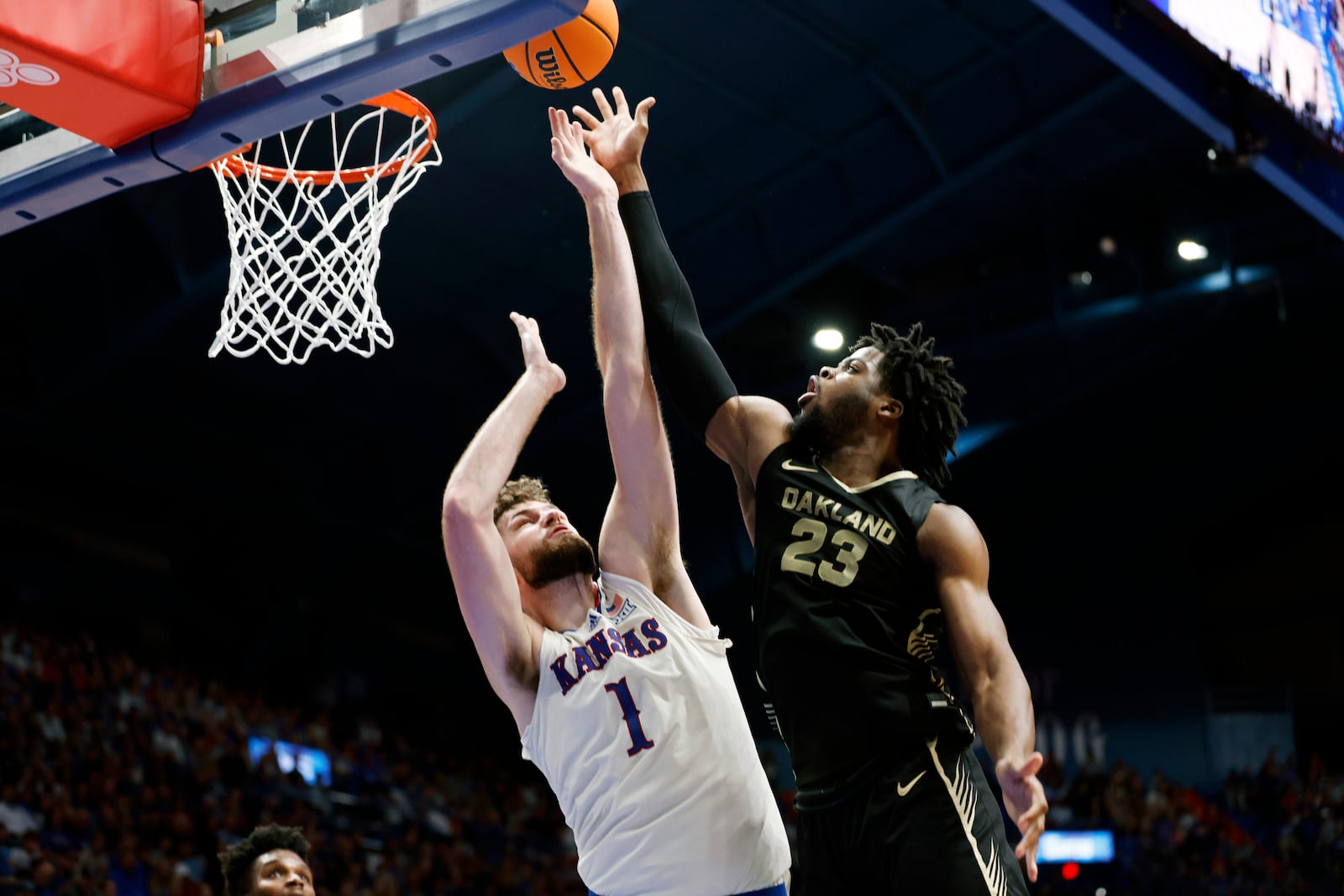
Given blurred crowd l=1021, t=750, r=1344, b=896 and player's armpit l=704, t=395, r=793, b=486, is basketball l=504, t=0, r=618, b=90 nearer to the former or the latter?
player's armpit l=704, t=395, r=793, b=486

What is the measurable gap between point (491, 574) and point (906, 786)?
1200 millimetres

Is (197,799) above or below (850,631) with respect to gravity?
above

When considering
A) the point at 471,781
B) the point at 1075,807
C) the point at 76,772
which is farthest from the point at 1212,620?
the point at 76,772

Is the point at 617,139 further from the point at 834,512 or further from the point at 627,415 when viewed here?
the point at 834,512

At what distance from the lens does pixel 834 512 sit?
119 inches

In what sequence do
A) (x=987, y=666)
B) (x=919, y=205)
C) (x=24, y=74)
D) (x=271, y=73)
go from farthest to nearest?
(x=919, y=205), (x=271, y=73), (x=24, y=74), (x=987, y=666)

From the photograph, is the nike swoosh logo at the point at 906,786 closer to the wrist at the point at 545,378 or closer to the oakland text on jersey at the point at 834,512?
the oakland text on jersey at the point at 834,512

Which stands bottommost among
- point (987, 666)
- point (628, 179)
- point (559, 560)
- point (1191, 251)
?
point (987, 666)

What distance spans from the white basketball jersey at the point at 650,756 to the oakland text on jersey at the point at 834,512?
2.02 ft

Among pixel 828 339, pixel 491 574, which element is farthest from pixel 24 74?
pixel 828 339

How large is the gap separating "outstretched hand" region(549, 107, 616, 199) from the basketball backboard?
0.98ft

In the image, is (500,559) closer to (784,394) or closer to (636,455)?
(636,455)

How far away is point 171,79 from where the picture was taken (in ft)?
14.4

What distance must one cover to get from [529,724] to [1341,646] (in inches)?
650
